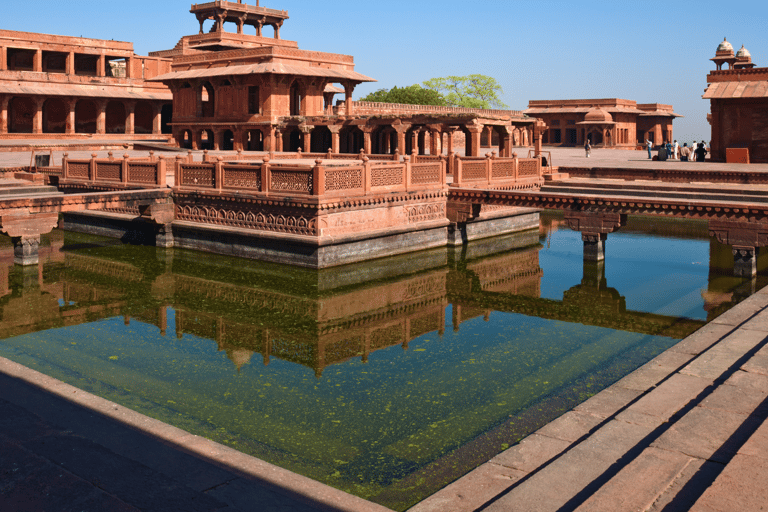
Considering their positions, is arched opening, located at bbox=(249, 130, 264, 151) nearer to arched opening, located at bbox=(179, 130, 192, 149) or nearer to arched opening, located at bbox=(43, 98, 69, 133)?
arched opening, located at bbox=(179, 130, 192, 149)

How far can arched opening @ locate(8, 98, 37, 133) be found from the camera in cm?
4256

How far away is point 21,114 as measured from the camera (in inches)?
1692

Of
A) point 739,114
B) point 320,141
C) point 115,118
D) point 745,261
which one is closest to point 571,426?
point 745,261

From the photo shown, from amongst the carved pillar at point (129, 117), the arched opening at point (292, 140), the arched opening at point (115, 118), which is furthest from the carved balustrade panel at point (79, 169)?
the arched opening at point (115, 118)

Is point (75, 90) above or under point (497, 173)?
above

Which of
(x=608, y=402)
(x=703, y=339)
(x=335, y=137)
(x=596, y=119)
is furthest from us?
(x=596, y=119)

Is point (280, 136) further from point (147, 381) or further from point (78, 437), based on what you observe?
point (78, 437)

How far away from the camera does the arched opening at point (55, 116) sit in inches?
1716

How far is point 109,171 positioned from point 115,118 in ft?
92.3

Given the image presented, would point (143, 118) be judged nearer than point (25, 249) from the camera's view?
No

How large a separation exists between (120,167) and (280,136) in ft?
53.8

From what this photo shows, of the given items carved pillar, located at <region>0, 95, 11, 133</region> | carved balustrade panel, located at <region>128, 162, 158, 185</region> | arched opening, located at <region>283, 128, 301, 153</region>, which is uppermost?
carved pillar, located at <region>0, 95, 11, 133</region>

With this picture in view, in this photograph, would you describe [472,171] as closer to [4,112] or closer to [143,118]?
[4,112]

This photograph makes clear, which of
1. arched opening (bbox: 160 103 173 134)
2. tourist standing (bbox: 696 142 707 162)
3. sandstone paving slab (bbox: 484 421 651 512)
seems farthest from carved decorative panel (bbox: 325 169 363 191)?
arched opening (bbox: 160 103 173 134)
